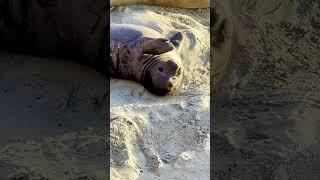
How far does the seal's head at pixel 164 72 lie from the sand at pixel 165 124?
5cm

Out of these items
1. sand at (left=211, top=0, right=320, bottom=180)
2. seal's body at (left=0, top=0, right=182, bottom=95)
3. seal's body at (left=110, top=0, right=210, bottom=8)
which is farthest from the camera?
seal's body at (left=110, top=0, right=210, bottom=8)

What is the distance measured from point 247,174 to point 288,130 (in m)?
0.10

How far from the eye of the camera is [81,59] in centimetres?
132

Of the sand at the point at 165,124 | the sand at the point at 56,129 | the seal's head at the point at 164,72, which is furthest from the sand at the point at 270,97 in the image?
the seal's head at the point at 164,72

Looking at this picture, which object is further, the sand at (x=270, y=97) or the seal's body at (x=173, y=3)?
the seal's body at (x=173, y=3)

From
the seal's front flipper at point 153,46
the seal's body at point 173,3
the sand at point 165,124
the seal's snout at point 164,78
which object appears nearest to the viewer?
the sand at point 165,124

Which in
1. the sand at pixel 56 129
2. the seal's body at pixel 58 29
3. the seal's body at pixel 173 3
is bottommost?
the seal's body at pixel 173 3

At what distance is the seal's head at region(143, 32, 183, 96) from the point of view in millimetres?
3760

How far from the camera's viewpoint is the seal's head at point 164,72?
148 inches

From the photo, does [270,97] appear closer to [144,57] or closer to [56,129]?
[56,129]

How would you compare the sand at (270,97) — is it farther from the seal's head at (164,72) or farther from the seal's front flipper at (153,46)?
the seal's front flipper at (153,46)

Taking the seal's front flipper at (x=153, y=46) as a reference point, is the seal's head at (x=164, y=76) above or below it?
below

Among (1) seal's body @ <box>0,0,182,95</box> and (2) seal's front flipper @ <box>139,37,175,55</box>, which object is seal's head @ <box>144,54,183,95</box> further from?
(1) seal's body @ <box>0,0,182,95</box>

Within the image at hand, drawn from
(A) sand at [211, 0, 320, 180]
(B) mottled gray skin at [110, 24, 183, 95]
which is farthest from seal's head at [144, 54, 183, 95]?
(A) sand at [211, 0, 320, 180]
